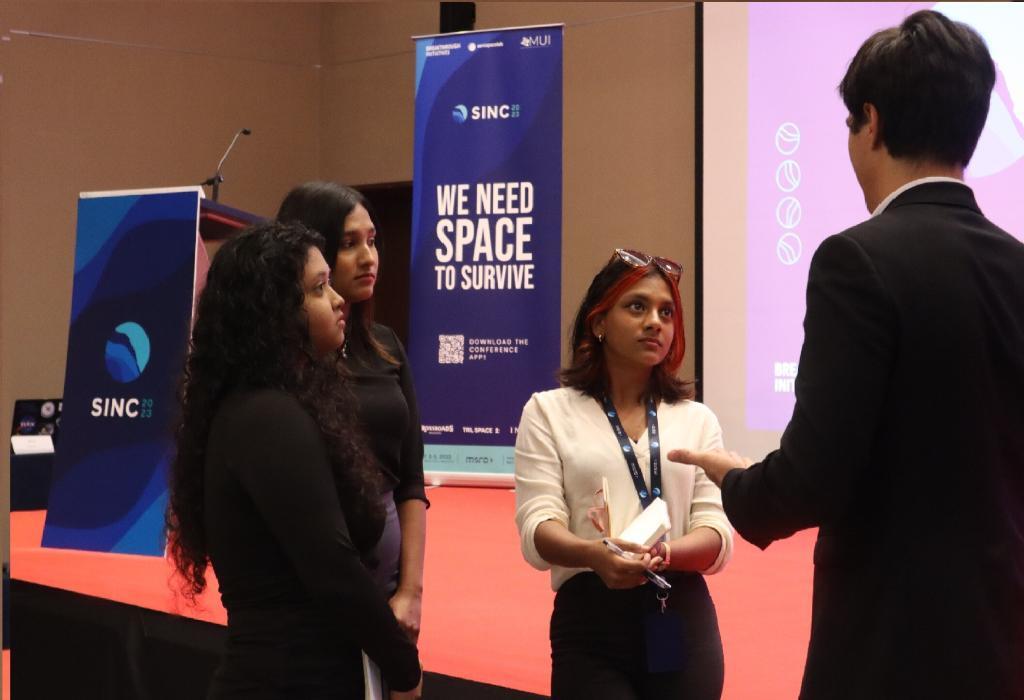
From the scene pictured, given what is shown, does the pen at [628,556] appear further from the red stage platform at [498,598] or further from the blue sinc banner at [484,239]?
the blue sinc banner at [484,239]

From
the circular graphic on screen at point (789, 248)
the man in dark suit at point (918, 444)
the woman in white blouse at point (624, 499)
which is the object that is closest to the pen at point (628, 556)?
the woman in white blouse at point (624, 499)

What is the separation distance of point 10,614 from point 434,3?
19.5 feet

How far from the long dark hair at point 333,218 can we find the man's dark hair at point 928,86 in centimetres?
119

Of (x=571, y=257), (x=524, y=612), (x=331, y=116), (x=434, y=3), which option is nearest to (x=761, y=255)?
(x=571, y=257)

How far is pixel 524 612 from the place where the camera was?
10.9 feet

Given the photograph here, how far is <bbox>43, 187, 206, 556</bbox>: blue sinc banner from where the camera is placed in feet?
13.4

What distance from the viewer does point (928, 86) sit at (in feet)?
4.17

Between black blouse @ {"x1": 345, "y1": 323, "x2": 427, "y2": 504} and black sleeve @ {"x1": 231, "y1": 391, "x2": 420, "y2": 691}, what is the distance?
1.77ft

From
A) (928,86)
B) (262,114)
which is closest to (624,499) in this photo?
(928,86)

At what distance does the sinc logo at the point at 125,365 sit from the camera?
415 cm

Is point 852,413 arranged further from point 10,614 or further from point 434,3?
point 434,3

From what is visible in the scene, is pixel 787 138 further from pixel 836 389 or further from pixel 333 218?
pixel 836 389

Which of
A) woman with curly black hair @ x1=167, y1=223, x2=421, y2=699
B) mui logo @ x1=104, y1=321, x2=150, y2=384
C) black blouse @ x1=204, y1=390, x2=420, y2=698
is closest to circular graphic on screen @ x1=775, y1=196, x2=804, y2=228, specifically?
mui logo @ x1=104, y1=321, x2=150, y2=384

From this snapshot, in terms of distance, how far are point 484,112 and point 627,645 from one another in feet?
14.3
